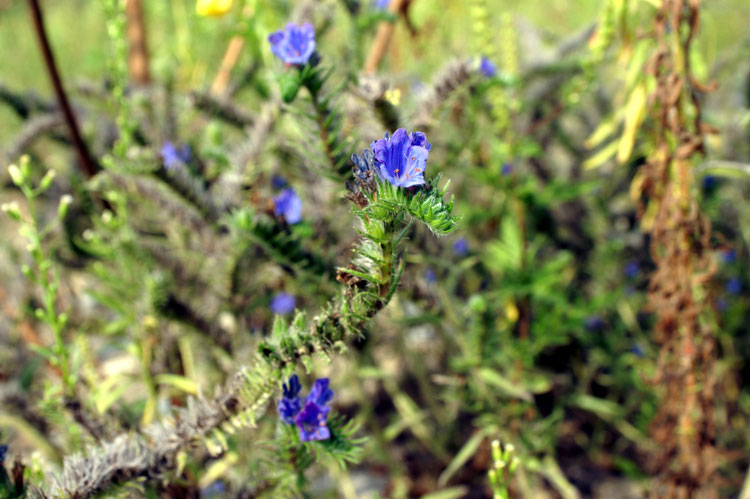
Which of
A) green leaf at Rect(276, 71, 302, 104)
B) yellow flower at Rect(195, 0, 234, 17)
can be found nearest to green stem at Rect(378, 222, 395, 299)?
green leaf at Rect(276, 71, 302, 104)

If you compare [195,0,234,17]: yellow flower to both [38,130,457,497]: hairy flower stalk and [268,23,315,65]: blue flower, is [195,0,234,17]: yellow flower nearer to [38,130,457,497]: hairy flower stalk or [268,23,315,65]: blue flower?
[268,23,315,65]: blue flower

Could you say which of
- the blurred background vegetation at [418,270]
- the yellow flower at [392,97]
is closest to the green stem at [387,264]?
the blurred background vegetation at [418,270]

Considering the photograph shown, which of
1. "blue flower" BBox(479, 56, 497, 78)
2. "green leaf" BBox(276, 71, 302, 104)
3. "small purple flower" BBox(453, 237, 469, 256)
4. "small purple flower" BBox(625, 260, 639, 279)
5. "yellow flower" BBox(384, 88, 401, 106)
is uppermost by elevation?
"blue flower" BBox(479, 56, 497, 78)

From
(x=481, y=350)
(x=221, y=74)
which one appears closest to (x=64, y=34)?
(x=221, y=74)

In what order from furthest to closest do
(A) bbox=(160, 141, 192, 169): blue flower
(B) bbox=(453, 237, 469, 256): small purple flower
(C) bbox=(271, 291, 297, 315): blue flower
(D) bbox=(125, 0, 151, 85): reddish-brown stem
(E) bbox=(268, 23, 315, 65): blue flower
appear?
(D) bbox=(125, 0, 151, 85): reddish-brown stem < (B) bbox=(453, 237, 469, 256): small purple flower < (C) bbox=(271, 291, 297, 315): blue flower < (A) bbox=(160, 141, 192, 169): blue flower < (E) bbox=(268, 23, 315, 65): blue flower

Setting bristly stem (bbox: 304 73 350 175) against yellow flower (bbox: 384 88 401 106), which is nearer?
bristly stem (bbox: 304 73 350 175)

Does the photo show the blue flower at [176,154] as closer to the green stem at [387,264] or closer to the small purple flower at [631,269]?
the green stem at [387,264]

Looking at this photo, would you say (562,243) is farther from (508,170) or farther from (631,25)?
(631,25)
